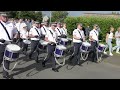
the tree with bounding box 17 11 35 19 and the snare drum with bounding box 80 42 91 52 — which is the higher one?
the tree with bounding box 17 11 35 19

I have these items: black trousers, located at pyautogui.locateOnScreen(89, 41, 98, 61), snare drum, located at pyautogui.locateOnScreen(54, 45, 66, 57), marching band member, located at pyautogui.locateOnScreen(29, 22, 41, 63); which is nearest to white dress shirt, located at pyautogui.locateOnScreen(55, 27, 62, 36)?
black trousers, located at pyautogui.locateOnScreen(89, 41, 98, 61)

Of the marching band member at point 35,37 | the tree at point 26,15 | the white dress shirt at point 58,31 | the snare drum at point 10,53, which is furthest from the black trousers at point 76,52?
the tree at point 26,15

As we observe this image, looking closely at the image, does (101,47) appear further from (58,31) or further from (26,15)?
(26,15)

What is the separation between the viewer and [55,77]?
30.8 ft

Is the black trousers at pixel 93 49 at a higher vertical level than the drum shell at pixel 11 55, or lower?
lower

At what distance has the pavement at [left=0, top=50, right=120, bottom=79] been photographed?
9.53 metres

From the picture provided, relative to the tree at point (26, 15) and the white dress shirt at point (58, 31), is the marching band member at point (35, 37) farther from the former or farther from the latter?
the tree at point (26, 15)

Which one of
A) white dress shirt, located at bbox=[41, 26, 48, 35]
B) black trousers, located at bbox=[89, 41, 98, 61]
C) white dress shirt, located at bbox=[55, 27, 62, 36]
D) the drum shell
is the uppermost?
Result: white dress shirt, located at bbox=[41, 26, 48, 35]

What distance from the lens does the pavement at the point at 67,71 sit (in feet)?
31.3

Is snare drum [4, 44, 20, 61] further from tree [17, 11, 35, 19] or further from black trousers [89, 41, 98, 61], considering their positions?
tree [17, 11, 35, 19]

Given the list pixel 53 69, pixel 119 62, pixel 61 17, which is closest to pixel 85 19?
pixel 119 62
